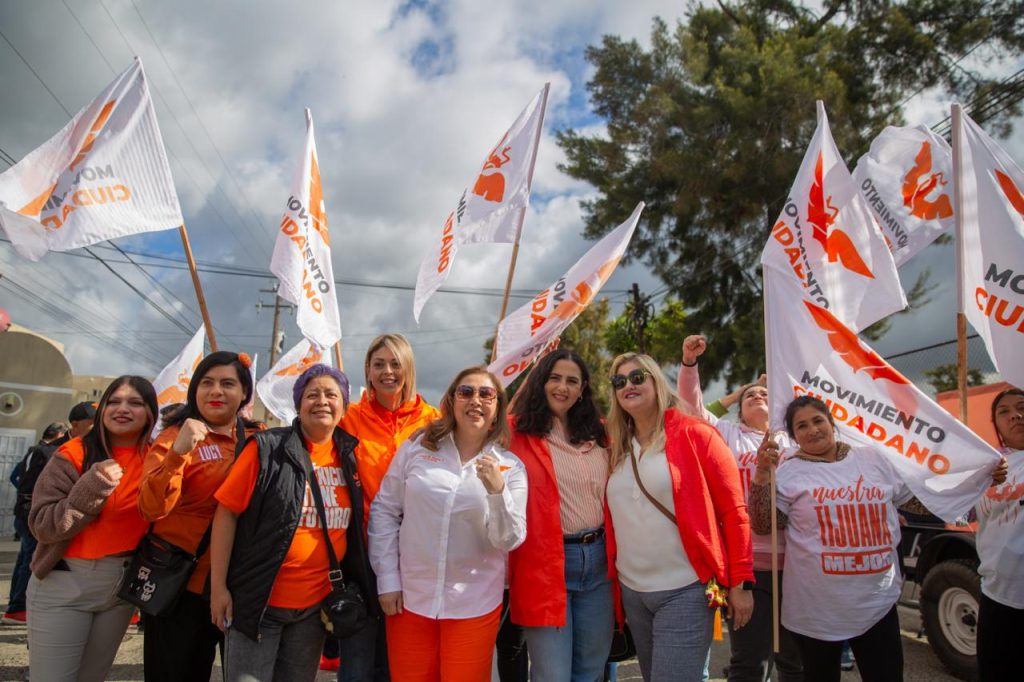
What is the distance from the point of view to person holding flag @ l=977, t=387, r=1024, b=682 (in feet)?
10.1

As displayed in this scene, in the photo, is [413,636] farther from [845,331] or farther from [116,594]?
[845,331]

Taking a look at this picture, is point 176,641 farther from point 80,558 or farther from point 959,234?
point 959,234

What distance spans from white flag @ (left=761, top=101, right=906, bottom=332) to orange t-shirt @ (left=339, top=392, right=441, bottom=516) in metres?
2.04

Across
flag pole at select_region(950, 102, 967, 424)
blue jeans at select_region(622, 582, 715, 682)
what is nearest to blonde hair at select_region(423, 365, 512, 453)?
→ blue jeans at select_region(622, 582, 715, 682)

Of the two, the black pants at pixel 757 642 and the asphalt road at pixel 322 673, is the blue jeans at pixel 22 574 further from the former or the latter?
the black pants at pixel 757 642

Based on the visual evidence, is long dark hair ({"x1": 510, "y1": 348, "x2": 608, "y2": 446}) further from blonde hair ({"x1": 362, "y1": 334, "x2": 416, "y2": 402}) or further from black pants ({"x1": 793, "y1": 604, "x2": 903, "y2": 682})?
black pants ({"x1": 793, "y1": 604, "x2": 903, "y2": 682})

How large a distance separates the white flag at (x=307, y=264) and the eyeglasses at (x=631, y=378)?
80.2 inches

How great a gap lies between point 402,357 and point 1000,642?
3.13 meters

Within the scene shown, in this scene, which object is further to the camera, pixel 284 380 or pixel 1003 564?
pixel 284 380

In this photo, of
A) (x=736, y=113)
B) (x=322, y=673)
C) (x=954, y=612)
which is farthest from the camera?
(x=736, y=113)

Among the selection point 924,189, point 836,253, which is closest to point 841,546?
point 836,253

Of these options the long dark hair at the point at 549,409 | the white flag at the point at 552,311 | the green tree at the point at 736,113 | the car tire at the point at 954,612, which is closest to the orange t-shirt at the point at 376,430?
the long dark hair at the point at 549,409

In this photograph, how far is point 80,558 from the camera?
287 cm

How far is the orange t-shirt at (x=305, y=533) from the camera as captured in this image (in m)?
2.75
